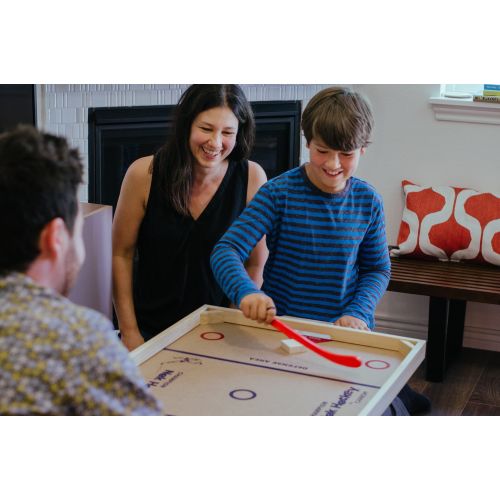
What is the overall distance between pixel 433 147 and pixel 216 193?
3.75ft

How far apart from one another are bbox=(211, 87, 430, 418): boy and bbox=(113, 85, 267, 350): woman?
14cm

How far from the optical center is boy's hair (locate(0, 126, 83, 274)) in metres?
0.69

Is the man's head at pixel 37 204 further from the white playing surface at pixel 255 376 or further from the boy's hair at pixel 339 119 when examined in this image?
the boy's hair at pixel 339 119

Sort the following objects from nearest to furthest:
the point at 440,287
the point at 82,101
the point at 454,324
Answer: the point at 82,101
the point at 440,287
the point at 454,324

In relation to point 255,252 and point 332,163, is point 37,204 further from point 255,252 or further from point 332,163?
point 255,252

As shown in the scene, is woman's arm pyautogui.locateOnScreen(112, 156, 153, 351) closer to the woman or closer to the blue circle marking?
the woman

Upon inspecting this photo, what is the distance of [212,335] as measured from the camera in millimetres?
1172

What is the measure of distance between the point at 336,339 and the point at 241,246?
0.20m

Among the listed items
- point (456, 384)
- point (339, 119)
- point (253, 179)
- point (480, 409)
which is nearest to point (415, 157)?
point (456, 384)

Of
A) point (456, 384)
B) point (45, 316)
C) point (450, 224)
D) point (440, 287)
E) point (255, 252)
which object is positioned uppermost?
point (45, 316)

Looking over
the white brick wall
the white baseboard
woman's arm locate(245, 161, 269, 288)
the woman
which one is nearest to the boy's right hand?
the woman

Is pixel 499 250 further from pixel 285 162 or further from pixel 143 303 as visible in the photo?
pixel 143 303

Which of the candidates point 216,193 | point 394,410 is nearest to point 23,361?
point 394,410

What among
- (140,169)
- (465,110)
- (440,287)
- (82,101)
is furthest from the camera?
(465,110)
